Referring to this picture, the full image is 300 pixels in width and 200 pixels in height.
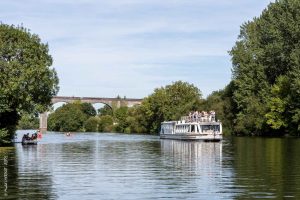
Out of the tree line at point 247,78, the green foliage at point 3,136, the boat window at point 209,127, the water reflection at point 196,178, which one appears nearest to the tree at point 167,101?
the tree line at point 247,78

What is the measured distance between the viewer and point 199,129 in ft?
297

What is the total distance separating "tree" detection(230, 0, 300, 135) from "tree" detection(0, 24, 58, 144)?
3925cm

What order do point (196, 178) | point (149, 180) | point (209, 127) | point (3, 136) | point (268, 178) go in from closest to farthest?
point (149, 180) < point (268, 178) < point (196, 178) < point (3, 136) < point (209, 127)

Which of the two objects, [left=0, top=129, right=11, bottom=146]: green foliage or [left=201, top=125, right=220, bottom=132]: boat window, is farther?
[left=201, top=125, right=220, bottom=132]: boat window

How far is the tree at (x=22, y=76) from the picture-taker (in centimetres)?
6688

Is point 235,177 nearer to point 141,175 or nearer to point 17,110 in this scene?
point 141,175

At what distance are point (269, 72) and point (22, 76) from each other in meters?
54.9

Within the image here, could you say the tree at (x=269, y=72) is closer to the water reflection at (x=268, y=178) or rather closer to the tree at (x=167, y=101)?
the tree at (x=167, y=101)

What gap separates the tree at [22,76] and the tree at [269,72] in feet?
129

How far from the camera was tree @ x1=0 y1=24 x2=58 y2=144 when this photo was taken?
6688 cm

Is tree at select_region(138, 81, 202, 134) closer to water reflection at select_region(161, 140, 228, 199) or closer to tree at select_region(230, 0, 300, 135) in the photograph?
tree at select_region(230, 0, 300, 135)

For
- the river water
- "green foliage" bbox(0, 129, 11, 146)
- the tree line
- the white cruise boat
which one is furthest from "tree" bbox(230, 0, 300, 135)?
the river water

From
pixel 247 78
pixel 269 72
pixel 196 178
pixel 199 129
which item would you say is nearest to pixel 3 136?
pixel 199 129

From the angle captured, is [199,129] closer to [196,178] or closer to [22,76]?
[22,76]
